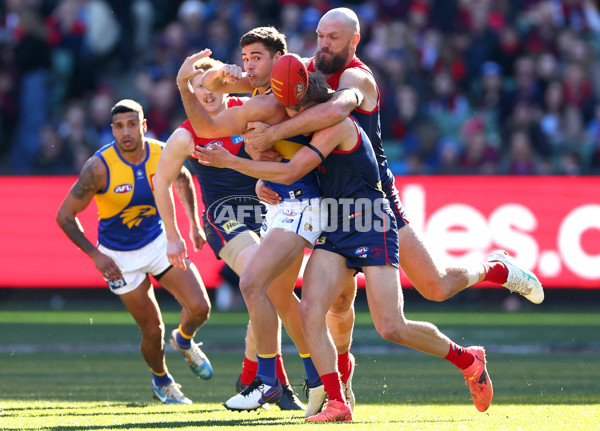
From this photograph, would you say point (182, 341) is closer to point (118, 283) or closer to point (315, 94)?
point (118, 283)

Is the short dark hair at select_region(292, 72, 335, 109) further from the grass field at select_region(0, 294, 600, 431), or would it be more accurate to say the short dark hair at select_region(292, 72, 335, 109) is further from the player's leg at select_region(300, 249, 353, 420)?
the grass field at select_region(0, 294, 600, 431)

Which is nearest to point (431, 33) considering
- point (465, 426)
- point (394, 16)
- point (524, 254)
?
point (394, 16)

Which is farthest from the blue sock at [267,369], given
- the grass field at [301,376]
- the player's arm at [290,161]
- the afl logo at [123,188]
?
the afl logo at [123,188]

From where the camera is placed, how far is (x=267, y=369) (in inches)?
306

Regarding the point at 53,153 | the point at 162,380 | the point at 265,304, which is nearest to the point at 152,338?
the point at 162,380

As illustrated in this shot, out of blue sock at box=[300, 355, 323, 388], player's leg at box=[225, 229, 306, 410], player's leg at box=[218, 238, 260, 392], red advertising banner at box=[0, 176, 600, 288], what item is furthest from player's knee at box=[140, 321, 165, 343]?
red advertising banner at box=[0, 176, 600, 288]

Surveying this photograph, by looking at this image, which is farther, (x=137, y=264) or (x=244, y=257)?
(x=137, y=264)

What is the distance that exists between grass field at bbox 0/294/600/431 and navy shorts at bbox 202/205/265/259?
1.31m

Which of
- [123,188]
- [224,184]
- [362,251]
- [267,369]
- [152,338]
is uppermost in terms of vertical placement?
[362,251]

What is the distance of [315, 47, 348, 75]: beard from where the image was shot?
7.68 metres

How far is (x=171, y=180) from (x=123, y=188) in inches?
56.3

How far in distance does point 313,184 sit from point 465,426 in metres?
2.07

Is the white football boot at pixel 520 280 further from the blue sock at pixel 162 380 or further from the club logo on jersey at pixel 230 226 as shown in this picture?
the blue sock at pixel 162 380

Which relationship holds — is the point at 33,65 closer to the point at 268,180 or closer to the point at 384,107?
the point at 384,107
